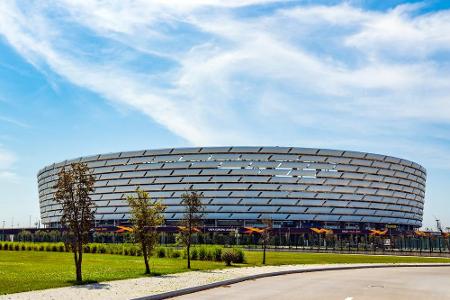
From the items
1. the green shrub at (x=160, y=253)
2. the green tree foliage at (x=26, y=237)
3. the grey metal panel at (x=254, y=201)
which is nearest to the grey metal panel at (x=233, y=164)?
the grey metal panel at (x=254, y=201)

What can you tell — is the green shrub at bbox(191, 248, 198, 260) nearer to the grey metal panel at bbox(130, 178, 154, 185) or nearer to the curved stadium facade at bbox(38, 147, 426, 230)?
the curved stadium facade at bbox(38, 147, 426, 230)

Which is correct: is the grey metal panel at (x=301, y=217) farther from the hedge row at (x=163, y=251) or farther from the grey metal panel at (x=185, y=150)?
the hedge row at (x=163, y=251)

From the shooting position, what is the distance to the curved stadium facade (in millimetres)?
118562

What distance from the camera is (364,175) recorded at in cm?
12662

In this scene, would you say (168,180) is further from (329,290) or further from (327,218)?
(329,290)

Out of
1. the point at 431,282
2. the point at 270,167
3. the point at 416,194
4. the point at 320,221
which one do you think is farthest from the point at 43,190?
the point at 431,282

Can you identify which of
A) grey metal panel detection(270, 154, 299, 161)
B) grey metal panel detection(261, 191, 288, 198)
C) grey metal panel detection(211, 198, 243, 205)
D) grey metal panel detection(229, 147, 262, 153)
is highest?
grey metal panel detection(229, 147, 262, 153)

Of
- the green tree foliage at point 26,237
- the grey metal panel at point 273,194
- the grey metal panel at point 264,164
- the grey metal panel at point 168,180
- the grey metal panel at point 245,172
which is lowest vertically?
the green tree foliage at point 26,237

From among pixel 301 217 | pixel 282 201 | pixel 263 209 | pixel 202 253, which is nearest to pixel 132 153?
pixel 263 209

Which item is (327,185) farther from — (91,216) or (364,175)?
(91,216)

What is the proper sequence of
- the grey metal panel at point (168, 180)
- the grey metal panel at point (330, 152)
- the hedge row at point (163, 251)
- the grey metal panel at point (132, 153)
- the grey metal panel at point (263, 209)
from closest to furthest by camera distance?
the hedge row at point (163, 251)
the grey metal panel at point (263, 209)
the grey metal panel at point (168, 180)
the grey metal panel at point (330, 152)
the grey metal panel at point (132, 153)

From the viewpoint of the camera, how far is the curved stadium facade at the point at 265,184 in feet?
389

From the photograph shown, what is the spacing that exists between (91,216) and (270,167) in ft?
325

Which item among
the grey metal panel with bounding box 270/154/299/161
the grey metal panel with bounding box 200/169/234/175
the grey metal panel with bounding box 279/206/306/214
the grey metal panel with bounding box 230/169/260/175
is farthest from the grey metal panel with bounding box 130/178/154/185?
the grey metal panel with bounding box 279/206/306/214
